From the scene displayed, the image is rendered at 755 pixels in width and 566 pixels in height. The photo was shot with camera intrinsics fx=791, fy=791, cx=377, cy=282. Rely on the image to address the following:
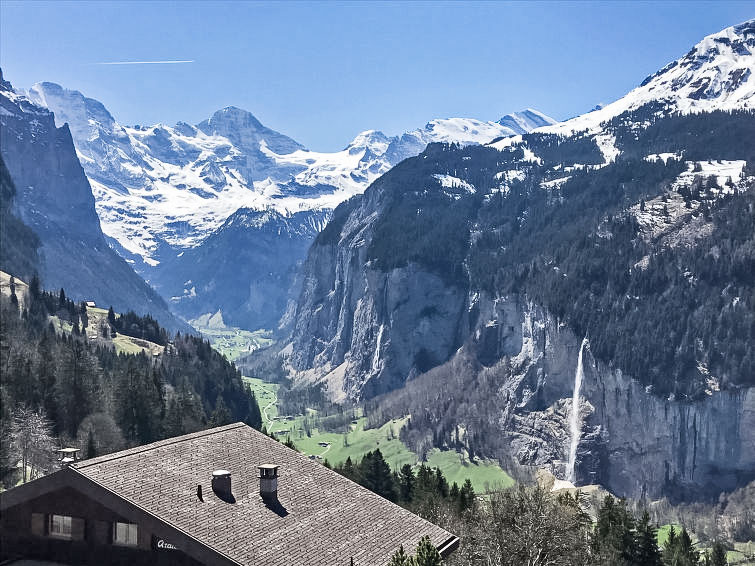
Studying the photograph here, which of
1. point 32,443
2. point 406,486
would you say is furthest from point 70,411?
point 406,486

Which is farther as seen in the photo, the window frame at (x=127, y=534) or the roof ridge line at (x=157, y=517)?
the window frame at (x=127, y=534)

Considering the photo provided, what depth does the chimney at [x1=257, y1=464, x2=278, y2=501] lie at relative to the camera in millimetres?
39719

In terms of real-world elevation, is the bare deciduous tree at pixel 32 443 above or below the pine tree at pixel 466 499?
above

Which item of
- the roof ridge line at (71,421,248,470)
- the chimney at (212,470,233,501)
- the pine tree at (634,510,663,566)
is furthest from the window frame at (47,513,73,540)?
the pine tree at (634,510,663,566)

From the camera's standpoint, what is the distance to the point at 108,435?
114625 millimetres

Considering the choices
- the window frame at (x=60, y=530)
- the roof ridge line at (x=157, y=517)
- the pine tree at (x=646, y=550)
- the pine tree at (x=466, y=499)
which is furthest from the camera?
the pine tree at (x=466, y=499)

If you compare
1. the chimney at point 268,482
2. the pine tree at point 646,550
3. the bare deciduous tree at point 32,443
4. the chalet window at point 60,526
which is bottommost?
the pine tree at point 646,550

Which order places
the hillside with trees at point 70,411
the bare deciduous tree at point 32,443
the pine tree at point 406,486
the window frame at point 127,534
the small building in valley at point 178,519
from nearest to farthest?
the small building in valley at point 178,519 < the window frame at point 127,534 < the bare deciduous tree at point 32,443 < the hillside with trees at point 70,411 < the pine tree at point 406,486

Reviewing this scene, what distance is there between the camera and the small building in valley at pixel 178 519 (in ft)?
113

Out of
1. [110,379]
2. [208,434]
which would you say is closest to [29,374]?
[110,379]

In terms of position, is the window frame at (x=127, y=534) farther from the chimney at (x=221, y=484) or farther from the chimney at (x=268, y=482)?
the chimney at (x=268, y=482)

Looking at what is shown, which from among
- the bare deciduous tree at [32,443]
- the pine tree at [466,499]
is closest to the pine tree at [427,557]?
the pine tree at [466,499]

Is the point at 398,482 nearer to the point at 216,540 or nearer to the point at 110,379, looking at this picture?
the point at 110,379

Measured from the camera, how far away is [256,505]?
38.7m
